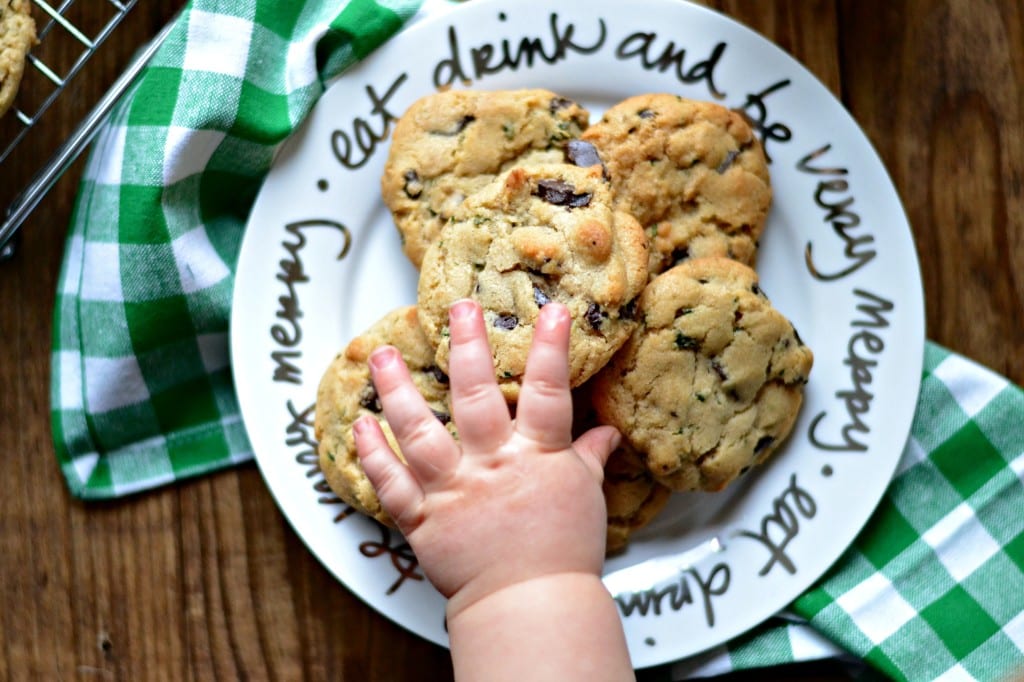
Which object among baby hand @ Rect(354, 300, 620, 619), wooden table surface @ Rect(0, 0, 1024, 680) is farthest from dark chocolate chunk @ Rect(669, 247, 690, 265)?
wooden table surface @ Rect(0, 0, 1024, 680)

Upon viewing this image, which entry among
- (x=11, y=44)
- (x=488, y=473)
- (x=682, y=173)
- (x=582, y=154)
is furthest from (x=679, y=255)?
(x=11, y=44)

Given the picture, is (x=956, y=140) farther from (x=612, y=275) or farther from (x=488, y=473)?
(x=488, y=473)

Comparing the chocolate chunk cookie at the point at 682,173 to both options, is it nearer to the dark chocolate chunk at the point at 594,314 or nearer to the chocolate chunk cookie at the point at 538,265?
the chocolate chunk cookie at the point at 538,265

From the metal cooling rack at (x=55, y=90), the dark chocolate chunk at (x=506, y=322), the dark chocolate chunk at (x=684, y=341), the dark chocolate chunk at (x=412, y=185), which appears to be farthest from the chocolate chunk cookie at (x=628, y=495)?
the metal cooling rack at (x=55, y=90)

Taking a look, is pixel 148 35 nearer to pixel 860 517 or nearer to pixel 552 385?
pixel 552 385

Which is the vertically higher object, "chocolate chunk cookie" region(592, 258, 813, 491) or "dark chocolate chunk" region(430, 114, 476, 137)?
"dark chocolate chunk" region(430, 114, 476, 137)

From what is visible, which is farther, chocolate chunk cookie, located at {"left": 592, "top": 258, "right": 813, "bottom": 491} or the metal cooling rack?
the metal cooling rack

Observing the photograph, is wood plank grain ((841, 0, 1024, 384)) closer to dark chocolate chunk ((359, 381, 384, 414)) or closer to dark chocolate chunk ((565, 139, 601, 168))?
dark chocolate chunk ((565, 139, 601, 168))
